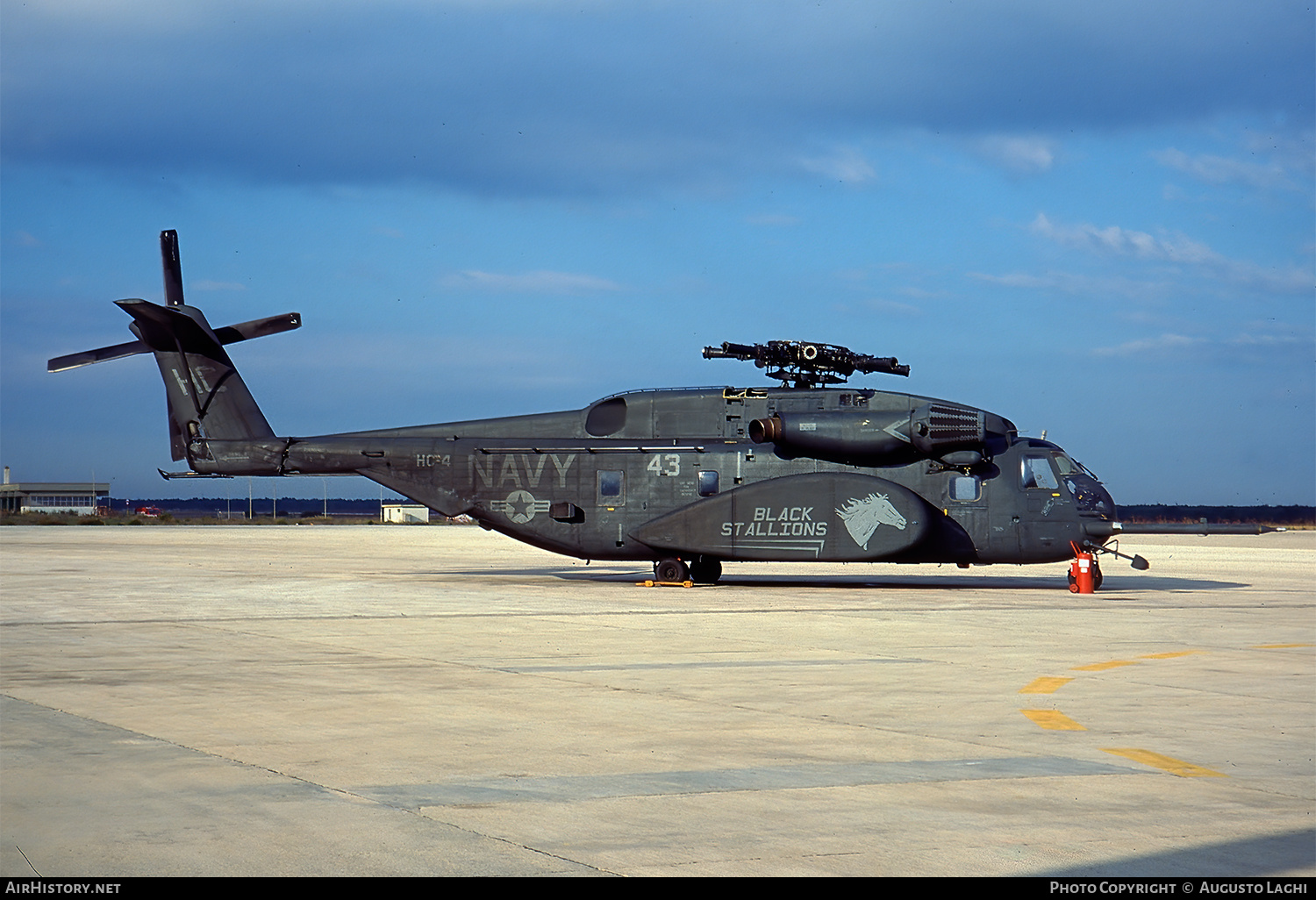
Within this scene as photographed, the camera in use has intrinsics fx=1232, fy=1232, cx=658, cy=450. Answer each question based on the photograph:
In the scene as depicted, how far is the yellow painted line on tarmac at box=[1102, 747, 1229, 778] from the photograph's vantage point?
828 centimetres

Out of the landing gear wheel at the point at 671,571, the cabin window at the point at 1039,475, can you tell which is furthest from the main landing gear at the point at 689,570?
the cabin window at the point at 1039,475

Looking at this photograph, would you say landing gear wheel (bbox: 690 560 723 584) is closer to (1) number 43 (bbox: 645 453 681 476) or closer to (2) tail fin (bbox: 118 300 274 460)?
(1) number 43 (bbox: 645 453 681 476)

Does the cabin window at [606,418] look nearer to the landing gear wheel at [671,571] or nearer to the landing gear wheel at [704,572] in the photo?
the landing gear wheel at [671,571]

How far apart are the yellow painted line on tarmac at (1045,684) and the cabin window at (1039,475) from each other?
1405 cm

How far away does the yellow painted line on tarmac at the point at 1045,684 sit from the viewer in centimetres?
1206

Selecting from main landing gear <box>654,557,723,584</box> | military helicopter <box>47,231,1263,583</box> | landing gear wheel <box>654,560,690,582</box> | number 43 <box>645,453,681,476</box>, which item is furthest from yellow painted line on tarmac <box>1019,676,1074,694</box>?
landing gear wheel <box>654,560,690,582</box>

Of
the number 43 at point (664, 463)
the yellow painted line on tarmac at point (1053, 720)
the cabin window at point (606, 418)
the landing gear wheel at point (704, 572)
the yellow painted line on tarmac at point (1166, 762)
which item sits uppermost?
the cabin window at point (606, 418)

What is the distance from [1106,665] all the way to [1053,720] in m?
3.98

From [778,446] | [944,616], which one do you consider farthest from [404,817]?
[778,446]

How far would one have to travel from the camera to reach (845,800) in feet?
24.3

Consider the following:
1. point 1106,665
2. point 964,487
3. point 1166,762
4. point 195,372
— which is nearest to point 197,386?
point 195,372

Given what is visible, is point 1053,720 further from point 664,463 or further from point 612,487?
point 612,487

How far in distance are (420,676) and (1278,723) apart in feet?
26.3

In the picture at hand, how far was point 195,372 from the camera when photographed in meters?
30.4
